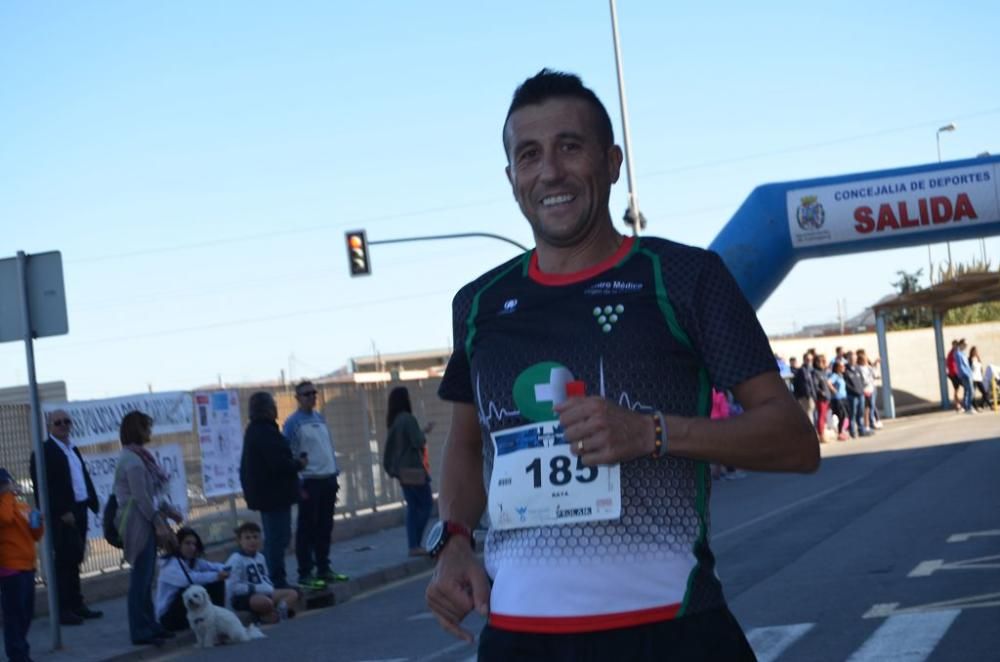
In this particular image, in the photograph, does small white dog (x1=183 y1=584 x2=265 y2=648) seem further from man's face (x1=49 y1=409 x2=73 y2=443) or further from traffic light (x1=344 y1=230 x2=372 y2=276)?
traffic light (x1=344 y1=230 x2=372 y2=276)

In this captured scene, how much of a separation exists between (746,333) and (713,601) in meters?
0.55

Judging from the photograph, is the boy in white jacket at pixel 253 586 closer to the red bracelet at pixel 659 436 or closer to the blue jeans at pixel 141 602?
the blue jeans at pixel 141 602

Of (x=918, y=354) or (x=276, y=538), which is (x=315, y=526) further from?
(x=918, y=354)

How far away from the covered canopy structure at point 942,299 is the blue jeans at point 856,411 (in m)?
1.53

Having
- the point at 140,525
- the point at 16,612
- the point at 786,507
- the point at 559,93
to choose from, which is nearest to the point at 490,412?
the point at 559,93

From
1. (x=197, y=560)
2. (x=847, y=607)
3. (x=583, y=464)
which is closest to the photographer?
(x=583, y=464)

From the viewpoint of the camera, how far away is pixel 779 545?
1523 cm

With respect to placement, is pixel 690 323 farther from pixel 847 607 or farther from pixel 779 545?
pixel 779 545

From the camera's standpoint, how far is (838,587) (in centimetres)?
1173

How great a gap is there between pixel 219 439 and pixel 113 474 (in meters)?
2.34

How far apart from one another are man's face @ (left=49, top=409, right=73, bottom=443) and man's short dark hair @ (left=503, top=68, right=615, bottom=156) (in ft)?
39.2

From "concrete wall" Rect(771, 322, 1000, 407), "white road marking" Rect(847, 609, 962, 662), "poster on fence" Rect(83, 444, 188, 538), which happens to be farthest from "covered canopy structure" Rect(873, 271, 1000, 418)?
"white road marking" Rect(847, 609, 962, 662)

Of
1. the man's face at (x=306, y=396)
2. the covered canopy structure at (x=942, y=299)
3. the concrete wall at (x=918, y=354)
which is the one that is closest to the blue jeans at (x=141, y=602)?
the man's face at (x=306, y=396)

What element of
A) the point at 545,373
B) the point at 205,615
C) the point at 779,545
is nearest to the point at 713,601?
the point at 545,373
